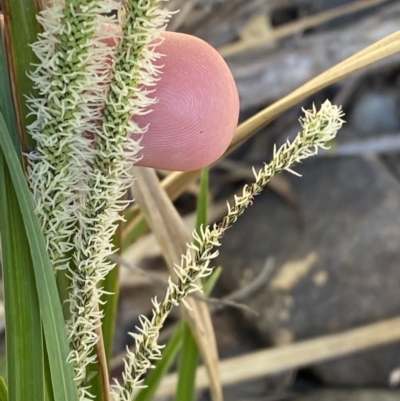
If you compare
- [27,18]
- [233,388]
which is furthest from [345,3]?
[27,18]

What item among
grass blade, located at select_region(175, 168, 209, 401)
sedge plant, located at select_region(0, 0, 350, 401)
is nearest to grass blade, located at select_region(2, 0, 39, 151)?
sedge plant, located at select_region(0, 0, 350, 401)

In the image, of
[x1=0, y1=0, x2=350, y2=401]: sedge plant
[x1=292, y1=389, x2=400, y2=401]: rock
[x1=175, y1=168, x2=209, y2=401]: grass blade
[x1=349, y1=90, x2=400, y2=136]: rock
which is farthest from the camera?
[x1=349, y1=90, x2=400, y2=136]: rock

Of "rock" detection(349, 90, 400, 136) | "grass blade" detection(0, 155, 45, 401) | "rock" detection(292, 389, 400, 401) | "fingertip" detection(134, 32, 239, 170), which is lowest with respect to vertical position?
"rock" detection(292, 389, 400, 401)

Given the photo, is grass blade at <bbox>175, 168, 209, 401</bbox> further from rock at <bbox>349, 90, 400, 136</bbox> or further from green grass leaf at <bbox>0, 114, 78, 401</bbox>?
rock at <bbox>349, 90, 400, 136</bbox>

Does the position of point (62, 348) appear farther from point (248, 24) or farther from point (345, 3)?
point (345, 3)

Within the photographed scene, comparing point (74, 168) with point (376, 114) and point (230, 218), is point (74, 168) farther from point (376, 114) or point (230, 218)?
point (376, 114)

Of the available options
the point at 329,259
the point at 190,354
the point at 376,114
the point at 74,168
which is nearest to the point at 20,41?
the point at 74,168
